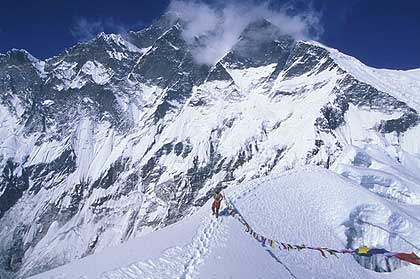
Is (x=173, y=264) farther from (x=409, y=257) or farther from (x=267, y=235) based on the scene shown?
(x=409, y=257)

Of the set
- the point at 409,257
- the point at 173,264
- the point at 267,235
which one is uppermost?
the point at 409,257

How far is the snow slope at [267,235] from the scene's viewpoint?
19.9 meters

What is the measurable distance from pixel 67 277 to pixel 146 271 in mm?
3262

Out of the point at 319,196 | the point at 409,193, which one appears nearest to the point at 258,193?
the point at 319,196

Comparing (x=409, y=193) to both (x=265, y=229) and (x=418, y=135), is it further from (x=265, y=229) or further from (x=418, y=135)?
(x=418, y=135)

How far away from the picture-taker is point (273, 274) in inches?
822

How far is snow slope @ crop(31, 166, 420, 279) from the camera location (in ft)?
65.3

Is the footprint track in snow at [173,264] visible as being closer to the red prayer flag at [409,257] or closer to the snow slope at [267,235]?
the snow slope at [267,235]

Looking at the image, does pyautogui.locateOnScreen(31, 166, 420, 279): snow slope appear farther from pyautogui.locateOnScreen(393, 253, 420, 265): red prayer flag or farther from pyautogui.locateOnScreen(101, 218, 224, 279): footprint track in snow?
pyautogui.locateOnScreen(393, 253, 420, 265): red prayer flag

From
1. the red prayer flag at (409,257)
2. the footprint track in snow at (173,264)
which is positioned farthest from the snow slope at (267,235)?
the red prayer flag at (409,257)

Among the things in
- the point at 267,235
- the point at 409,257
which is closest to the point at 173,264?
the point at 267,235

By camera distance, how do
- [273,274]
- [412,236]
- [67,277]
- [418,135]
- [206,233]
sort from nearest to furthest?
[67,277]
[273,274]
[206,233]
[412,236]
[418,135]

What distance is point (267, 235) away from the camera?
88.2 feet

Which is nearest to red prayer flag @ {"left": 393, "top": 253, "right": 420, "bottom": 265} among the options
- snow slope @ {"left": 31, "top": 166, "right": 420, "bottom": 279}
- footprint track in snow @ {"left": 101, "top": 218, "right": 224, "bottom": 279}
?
snow slope @ {"left": 31, "top": 166, "right": 420, "bottom": 279}
